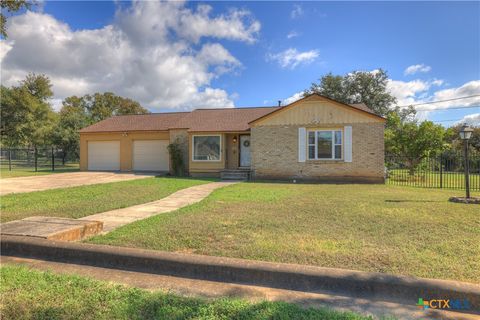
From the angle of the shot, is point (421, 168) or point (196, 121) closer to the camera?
point (421, 168)

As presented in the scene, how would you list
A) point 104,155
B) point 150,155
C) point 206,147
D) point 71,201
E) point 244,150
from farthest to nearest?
point 104,155 → point 150,155 → point 244,150 → point 206,147 → point 71,201

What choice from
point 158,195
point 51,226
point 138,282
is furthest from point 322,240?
point 158,195

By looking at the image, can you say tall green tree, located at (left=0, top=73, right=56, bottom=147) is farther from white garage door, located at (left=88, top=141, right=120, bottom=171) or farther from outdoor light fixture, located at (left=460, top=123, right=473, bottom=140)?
outdoor light fixture, located at (left=460, top=123, right=473, bottom=140)

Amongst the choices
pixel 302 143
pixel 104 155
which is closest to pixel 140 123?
pixel 104 155

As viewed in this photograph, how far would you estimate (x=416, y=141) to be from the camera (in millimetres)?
18781

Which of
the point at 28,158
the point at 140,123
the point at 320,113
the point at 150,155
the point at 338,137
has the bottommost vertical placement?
the point at 28,158

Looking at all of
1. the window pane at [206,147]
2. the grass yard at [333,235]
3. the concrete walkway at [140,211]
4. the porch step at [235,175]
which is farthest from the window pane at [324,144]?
the concrete walkway at [140,211]

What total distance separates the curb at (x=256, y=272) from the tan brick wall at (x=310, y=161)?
463 inches

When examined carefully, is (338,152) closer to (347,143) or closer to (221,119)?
(347,143)

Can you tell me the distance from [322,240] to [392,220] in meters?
2.23

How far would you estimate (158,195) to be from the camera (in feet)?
32.6

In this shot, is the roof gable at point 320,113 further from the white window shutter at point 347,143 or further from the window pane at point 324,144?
the window pane at point 324,144

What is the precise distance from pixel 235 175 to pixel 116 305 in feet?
43.8

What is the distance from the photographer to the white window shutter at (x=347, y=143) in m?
14.4
